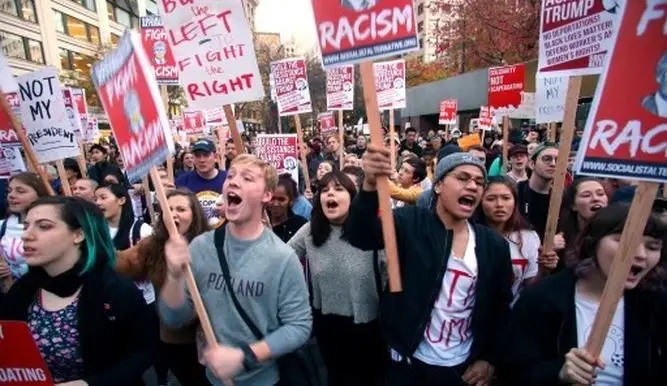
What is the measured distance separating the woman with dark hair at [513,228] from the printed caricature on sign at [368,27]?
4.68ft

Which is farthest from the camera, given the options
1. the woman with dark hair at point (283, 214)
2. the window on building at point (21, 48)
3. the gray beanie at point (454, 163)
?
the window on building at point (21, 48)

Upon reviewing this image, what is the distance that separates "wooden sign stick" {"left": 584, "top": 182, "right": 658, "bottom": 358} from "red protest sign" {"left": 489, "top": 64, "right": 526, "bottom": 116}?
5.25m

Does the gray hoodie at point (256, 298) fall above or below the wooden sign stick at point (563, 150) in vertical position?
below

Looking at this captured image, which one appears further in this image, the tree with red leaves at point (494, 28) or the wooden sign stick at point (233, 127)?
the tree with red leaves at point (494, 28)

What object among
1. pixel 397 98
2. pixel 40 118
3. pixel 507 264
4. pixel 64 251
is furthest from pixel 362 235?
pixel 397 98

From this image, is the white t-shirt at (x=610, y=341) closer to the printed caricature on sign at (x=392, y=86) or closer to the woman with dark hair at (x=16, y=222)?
the woman with dark hair at (x=16, y=222)

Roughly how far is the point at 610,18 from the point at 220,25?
8.31 feet

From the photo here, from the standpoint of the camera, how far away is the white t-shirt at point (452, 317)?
2311 mm

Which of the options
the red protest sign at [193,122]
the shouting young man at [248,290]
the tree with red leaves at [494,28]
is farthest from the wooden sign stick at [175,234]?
the tree with red leaves at [494,28]

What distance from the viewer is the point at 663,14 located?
1509mm

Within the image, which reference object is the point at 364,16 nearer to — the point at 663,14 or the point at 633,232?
the point at 663,14

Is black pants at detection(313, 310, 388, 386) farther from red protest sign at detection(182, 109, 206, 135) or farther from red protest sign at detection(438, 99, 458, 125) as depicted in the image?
red protest sign at detection(438, 99, 458, 125)

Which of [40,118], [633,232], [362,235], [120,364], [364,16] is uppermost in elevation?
[364,16]

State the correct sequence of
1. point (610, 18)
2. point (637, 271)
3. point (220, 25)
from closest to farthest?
point (637, 271)
point (610, 18)
point (220, 25)
